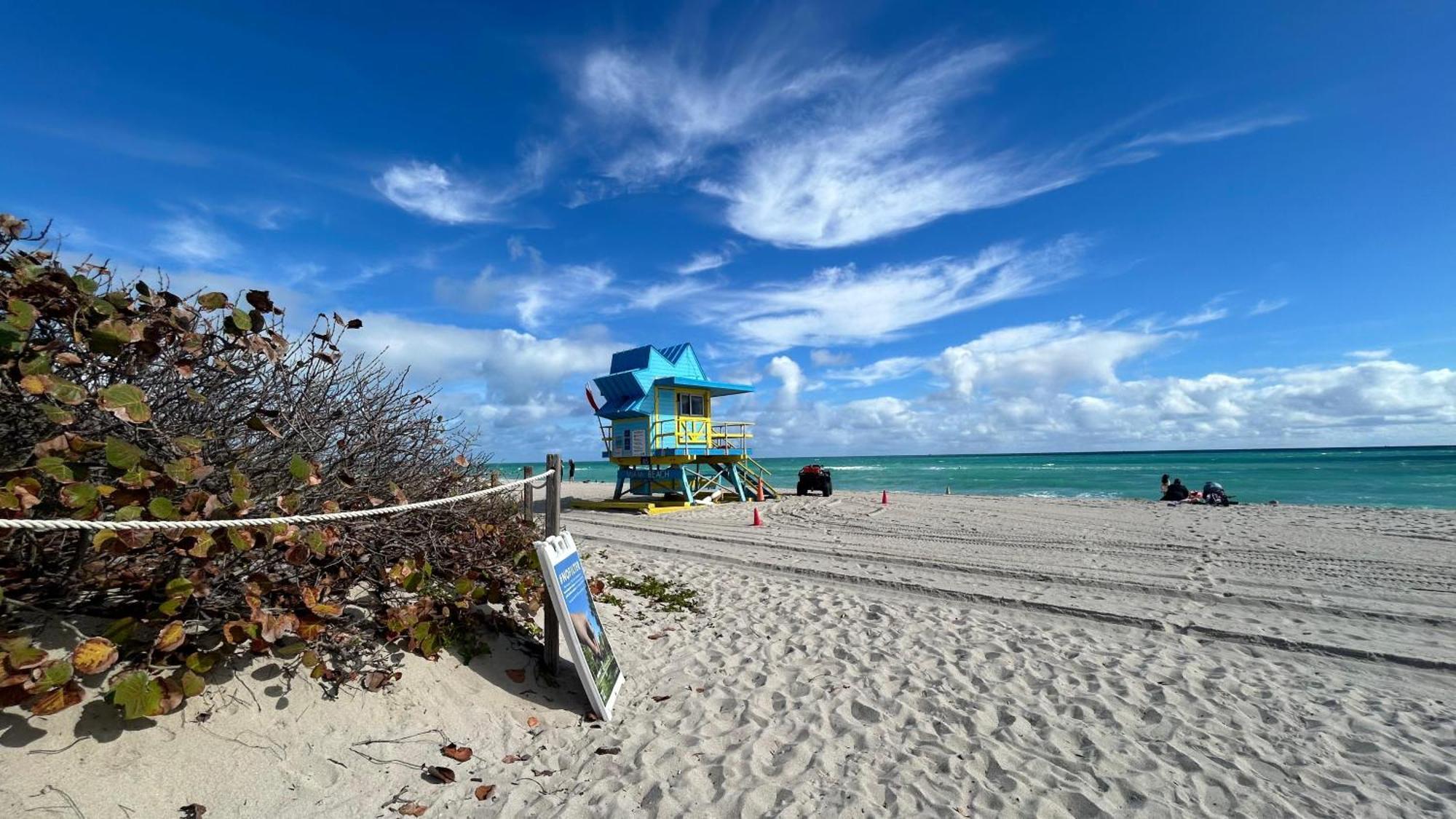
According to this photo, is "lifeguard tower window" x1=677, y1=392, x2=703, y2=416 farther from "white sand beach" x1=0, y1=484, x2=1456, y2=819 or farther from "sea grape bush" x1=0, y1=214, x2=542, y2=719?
"sea grape bush" x1=0, y1=214, x2=542, y2=719

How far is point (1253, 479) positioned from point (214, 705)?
169 ft

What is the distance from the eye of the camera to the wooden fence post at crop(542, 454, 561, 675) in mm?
4566

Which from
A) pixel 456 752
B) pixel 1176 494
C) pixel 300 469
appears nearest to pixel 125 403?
pixel 300 469

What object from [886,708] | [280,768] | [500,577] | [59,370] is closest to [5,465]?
[59,370]

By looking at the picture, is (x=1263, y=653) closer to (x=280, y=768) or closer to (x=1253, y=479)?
(x=280, y=768)

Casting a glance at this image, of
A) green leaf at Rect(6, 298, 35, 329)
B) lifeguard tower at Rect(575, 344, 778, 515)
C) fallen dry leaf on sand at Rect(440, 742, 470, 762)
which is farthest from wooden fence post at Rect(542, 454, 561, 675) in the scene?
lifeguard tower at Rect(575, 344, 778, 515)

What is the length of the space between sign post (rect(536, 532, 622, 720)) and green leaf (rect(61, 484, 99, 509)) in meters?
2.19

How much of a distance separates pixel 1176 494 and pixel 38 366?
27.9 m

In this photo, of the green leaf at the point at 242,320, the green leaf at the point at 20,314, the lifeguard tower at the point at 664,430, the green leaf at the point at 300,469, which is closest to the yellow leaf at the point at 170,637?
the green leaf at the point at 300,469

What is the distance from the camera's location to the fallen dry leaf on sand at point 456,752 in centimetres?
344

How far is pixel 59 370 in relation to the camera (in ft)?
9.64

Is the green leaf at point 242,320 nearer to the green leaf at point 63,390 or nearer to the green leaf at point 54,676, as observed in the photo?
the green leaf at point 63,390

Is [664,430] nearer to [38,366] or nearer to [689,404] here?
[689,404]

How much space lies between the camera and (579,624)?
4.23 metres
